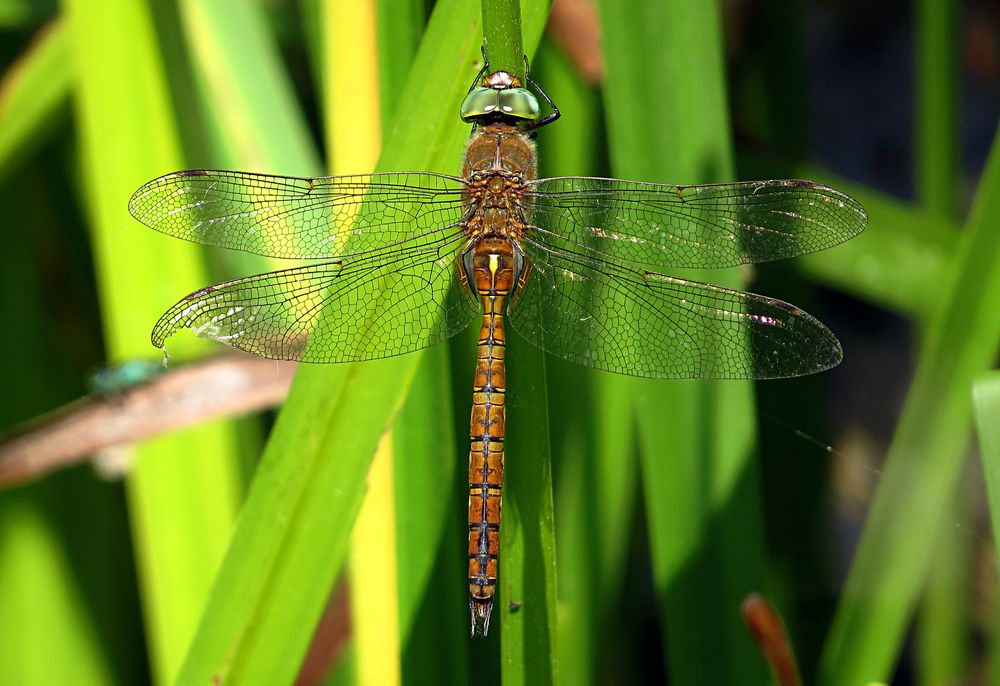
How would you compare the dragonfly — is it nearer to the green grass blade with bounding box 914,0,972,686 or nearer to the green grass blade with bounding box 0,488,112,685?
the green grass blade with bounding box 914,0,972,686

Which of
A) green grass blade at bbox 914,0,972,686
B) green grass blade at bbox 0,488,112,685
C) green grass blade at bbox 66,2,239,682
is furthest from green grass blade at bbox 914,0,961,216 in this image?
green grass blade at bbox 0,488,112,685

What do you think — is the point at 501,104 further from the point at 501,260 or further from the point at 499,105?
the point at 501,260

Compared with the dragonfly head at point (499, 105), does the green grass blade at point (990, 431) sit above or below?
below

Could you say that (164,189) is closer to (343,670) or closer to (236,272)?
(236,272)

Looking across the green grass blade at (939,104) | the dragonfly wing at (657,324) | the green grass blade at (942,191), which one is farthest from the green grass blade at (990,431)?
the green grass blade at (939,104)

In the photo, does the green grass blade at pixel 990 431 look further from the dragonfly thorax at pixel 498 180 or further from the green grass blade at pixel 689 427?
the dragonfly thorax at pixel 498 180

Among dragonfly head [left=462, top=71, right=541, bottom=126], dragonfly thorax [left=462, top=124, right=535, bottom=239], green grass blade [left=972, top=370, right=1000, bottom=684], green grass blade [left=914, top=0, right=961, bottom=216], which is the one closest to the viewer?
green grass blade [left=972, top=370, right=1000, bottom=684]

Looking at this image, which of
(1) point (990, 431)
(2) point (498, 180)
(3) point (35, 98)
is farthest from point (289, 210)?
(1) point (990, 431)
